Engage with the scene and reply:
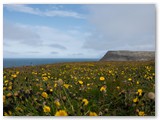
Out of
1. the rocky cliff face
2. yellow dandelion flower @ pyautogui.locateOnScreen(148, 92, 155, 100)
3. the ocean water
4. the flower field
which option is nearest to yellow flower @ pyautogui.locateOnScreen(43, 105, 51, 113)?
the flower field

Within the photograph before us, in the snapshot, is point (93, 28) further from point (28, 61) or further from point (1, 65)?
point (1, 65)

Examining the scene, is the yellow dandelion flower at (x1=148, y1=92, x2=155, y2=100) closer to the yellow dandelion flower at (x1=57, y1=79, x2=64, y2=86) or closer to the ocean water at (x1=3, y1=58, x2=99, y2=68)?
the ocean water at (x1=3, y1=58, x2=99, y2=68)

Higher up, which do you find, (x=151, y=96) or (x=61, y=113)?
(x=151, y=96)

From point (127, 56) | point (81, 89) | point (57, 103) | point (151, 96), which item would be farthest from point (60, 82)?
point (151, 96)

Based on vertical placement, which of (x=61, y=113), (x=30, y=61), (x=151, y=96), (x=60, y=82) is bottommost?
(x=61, y=113)

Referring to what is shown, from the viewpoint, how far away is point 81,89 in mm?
2525

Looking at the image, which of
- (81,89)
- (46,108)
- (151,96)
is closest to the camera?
(46,108)

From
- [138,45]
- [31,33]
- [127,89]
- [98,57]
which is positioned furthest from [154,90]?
[31,33]

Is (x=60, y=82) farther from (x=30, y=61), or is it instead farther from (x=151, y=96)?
(x=151, y=96)

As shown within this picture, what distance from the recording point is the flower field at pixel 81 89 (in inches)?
92.6

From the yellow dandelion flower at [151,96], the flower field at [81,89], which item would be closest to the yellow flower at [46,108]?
the flower field at [81,89]

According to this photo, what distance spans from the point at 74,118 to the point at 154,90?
2.55 feet

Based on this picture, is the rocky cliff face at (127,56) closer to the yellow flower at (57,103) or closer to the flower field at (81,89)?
the flower field at (81,89)

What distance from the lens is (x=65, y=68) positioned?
2.82 metres
